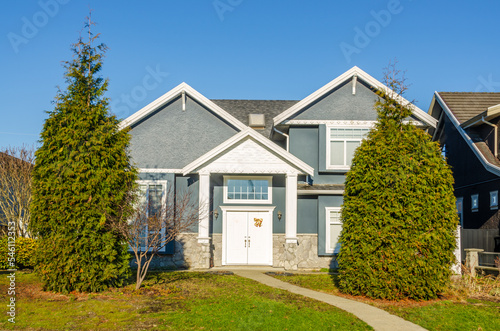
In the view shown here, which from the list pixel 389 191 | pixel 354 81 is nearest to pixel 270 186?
pixel 354 81

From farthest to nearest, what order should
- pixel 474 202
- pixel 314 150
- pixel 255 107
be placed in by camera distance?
pixel 255 107
pixel 474 202
pixel 314 150

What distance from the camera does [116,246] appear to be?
12.9 metres

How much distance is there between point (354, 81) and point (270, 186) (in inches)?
227

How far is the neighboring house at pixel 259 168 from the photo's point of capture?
18.5 metres

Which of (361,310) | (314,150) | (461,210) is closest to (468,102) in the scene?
(461,210)

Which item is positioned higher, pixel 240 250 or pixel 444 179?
pixel 444 179

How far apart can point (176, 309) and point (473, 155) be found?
15334 mm

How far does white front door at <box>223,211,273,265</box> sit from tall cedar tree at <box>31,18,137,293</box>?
22.0 feet

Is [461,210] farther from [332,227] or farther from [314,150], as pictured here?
[314,150]

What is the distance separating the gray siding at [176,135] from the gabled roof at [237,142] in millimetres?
1736

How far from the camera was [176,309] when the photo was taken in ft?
34.9

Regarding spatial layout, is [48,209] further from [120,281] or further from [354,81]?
[354,81]

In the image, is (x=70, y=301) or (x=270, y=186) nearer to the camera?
(x=70, y=301)

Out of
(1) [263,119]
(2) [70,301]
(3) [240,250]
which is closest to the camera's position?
(2) [70,301]
